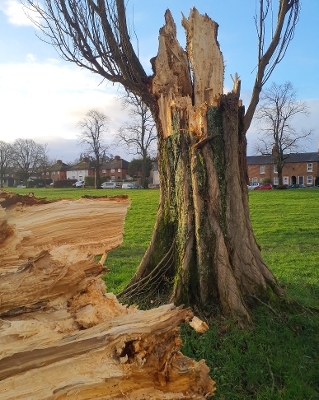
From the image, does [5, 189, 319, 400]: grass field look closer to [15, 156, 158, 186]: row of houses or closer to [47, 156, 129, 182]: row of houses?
[15, 156, 158, 186]: row of houses

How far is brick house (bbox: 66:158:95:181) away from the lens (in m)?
96.8

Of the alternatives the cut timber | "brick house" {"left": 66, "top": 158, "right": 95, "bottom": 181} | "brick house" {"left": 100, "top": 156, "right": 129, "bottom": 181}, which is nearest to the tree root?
the cut timber

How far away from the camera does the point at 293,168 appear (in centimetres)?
8169

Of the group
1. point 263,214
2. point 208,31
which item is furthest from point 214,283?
point 263,214

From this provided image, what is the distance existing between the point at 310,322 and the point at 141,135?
49.1m

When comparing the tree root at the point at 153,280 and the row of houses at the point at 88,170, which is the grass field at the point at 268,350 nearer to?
the tree root at the point at 153,280

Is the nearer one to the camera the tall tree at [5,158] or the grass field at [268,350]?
the grass field at [268,350]

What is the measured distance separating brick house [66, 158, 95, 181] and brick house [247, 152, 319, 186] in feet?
118

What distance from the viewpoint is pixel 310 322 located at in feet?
16.8

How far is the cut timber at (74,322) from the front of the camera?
8.42 ft

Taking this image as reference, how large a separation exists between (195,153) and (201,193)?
51 cm

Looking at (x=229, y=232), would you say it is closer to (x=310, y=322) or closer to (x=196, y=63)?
(x=310, y=322)

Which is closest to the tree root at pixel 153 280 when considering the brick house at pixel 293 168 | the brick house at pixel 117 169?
the brick house at pixel 293 168

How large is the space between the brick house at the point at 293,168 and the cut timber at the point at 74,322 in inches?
3048
